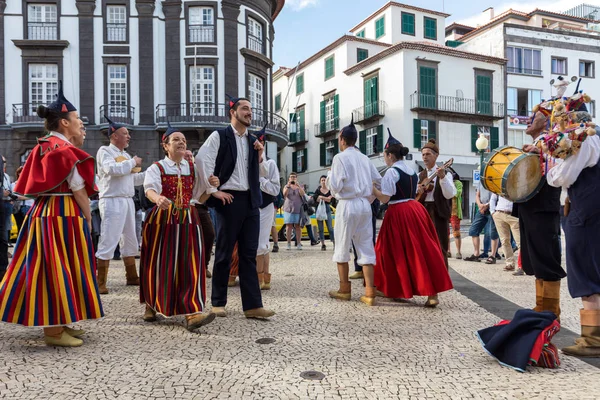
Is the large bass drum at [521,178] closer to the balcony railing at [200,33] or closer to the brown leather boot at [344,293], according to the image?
the brown leather boot at [344,293]

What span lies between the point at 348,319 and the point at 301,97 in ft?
115

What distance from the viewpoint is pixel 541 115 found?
13.9 ft

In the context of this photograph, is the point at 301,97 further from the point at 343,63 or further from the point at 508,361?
the point at 508,361

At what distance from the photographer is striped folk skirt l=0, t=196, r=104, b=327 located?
3656mm

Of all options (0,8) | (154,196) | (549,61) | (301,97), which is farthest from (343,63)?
(154,196)

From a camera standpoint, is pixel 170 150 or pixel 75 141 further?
pixel 170 150

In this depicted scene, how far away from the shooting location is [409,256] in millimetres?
5406

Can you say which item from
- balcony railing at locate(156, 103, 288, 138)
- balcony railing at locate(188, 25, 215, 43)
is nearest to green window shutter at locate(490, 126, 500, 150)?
balcony railing at locate(156, 103, 288, 138)

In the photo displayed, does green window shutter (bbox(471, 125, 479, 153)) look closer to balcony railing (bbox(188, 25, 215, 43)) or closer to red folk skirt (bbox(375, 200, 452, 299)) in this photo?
balcony railing (bbox(188, 25, 215, 43))

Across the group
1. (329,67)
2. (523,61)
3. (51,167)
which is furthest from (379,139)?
(51,167)

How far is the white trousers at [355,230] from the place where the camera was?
17.9 ft

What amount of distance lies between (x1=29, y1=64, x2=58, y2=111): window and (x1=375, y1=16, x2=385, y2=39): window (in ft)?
69.5

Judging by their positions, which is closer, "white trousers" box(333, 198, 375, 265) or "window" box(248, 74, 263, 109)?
"white trousers" box(333, 198, 375, 265)

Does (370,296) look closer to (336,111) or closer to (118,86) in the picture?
(118,86)
